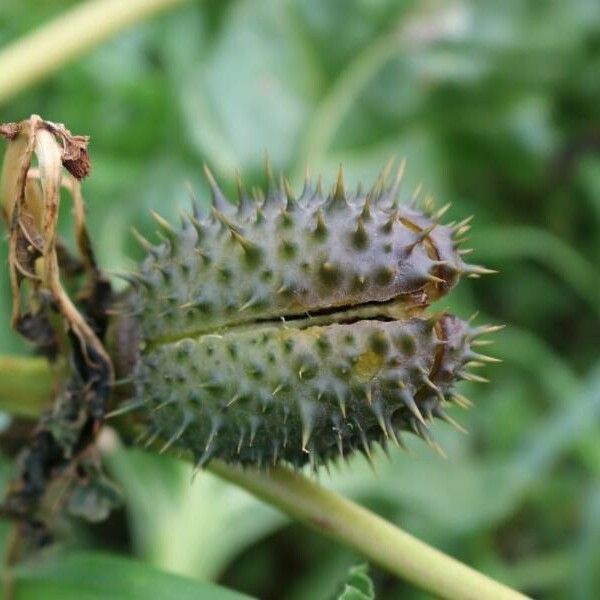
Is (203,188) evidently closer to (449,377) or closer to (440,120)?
(440,120)

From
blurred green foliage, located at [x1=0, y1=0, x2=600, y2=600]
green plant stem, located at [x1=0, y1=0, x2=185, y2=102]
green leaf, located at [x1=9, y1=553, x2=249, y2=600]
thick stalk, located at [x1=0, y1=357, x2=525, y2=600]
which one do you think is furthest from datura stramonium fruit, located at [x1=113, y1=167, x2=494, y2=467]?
blurred green foliage, located at [x1=0, y1=0, x2=600, y2=600]

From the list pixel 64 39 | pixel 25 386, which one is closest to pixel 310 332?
pixel 25 386

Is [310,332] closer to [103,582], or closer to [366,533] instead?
[366,533]

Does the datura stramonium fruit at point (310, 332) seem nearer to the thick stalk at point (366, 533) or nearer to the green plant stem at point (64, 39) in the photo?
the thick stalk at point (366, 533)

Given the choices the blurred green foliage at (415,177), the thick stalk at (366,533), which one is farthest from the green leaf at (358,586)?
the blurred green foliage at (415,177)

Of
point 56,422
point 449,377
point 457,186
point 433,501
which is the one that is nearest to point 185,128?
point 457,186
